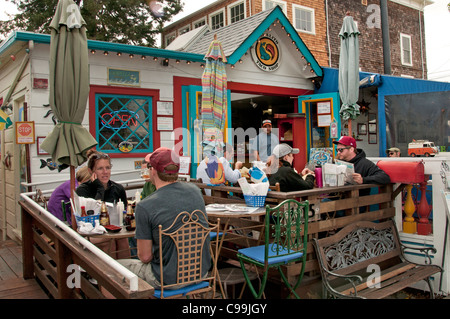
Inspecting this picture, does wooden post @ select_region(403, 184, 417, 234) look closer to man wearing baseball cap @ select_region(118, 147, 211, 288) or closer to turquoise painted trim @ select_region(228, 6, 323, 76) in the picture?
man wearing baseball cap @ select_region(118, 147, 211, 288)

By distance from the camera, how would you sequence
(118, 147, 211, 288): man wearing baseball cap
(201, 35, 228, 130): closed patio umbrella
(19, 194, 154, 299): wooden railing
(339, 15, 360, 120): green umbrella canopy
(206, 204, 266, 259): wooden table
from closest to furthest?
(19, 194, 154, 299): wooden railing < (118, 147, 211, 288): man wearing baseball cap < (206, 204, 266, 259): wooden table < (201, 35, 228, 130): closed patio umbrella < (339, 15, 360, 120): green umbrella canopy

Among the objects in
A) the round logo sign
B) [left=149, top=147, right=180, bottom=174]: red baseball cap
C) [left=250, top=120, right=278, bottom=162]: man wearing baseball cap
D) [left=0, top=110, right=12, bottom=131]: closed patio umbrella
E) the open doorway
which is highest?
the round logo sign

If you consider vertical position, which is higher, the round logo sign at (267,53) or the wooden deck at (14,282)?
the round logo sign at (267,53)

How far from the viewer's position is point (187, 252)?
292cm

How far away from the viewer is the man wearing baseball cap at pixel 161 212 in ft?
9.21

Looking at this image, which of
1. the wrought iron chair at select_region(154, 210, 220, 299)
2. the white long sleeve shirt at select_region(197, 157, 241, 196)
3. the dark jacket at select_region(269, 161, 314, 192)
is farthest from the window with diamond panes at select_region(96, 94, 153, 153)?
the wrought iron chair at select_region(154, 210, 220, 299)

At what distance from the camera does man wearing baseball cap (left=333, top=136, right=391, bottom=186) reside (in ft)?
16.7

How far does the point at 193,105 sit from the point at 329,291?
4.99 metres

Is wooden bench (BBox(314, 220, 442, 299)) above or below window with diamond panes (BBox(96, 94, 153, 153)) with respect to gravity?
below

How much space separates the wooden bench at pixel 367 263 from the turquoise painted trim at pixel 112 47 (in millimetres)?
4886

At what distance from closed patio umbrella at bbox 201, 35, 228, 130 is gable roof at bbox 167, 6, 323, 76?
5.21 feet


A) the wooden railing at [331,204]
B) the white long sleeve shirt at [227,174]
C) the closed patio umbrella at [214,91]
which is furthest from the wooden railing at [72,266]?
the closed patio umbrella at [214,91]

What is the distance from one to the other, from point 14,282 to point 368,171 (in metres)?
4.79

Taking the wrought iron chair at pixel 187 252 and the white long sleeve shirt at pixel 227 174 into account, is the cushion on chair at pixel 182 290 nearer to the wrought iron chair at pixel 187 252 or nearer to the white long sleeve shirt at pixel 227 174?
the wrought iron chair at pixel 187 252
